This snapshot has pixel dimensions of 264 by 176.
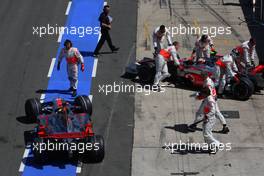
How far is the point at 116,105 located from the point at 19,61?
15.6ft

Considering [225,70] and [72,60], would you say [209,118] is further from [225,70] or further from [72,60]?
[72,60]

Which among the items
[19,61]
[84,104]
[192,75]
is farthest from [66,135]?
[19,61]

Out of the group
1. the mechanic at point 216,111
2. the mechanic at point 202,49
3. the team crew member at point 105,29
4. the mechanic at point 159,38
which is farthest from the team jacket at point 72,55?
the mechanic at point 216,111

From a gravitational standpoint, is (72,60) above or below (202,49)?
above

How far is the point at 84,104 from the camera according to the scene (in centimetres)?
2294

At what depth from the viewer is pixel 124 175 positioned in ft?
69.1

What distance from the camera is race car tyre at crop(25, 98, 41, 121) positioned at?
23.0m

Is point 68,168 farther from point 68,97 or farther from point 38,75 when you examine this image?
point 38,75

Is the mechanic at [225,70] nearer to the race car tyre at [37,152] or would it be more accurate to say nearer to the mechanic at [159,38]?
the mechanic at [159,38]

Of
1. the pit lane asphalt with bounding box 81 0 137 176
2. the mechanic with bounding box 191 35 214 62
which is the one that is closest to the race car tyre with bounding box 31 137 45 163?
the pit lane asphalt with bounding box 81 0 137 176

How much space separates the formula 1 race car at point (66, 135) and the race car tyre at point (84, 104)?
1.14 ft

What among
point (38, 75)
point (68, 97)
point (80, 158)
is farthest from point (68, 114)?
point (38, 75)

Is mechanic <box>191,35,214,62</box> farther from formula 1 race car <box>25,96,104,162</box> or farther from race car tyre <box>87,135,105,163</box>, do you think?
race car tyre <box>87,135,105,163</box>

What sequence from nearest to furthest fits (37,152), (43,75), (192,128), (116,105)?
(37,152), (192,128), (116,105), (43,75)
